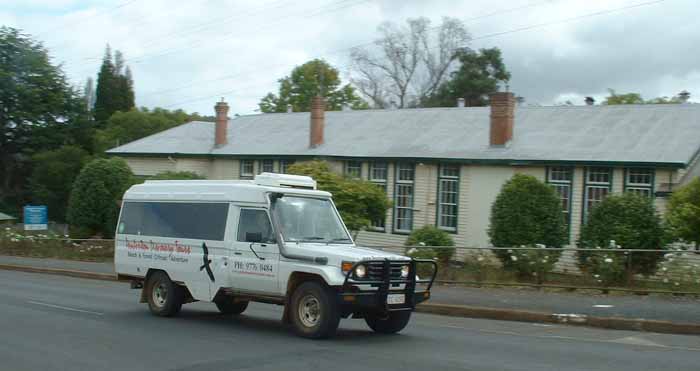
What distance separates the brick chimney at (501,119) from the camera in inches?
1121

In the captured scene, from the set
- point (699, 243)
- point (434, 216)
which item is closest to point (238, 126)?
point (434, 216)

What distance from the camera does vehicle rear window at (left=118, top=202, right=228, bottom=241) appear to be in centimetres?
1328

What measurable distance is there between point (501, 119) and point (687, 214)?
11.5 meters

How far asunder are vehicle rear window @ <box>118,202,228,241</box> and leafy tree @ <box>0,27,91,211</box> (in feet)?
146

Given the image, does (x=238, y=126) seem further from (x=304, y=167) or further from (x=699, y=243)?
(x=699, y=243)

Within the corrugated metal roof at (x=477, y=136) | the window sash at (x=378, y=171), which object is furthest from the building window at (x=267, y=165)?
the window sash at (x=378, y=171)

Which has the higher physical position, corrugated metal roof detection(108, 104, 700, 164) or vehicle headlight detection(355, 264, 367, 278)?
corrugated metal roof detection(108, 104, 700, 164)

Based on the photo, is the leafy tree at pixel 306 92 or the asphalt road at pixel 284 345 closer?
the asphalt road at pixel 284 345

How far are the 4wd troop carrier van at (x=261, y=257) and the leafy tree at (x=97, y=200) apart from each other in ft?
63.4

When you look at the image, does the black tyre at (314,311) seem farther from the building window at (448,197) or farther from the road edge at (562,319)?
the building window at (448,197)

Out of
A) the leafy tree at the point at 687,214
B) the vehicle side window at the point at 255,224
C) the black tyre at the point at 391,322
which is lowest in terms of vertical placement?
the black tyre at the point at 391,322

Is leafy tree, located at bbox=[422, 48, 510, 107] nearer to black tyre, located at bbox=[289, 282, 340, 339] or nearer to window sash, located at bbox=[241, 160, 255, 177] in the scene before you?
window sash, located at bbox=[241, 160, 255, 177]

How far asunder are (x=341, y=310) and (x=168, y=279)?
4138mm

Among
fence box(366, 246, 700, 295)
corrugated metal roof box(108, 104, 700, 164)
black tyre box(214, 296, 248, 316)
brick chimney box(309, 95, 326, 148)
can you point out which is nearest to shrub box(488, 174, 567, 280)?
corrugated metal roof box(108, 104, 700, 164)
